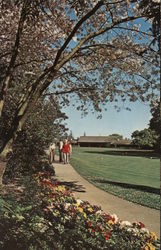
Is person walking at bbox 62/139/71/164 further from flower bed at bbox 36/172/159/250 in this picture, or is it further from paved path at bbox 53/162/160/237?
flower bed at bbox 36/172/159/250

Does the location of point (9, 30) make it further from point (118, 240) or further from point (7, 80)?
point (118, 240)

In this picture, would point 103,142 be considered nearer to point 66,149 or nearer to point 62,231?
point 66,149

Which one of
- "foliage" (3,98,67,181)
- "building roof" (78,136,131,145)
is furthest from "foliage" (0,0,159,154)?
"building roof" (78,136,131,145)

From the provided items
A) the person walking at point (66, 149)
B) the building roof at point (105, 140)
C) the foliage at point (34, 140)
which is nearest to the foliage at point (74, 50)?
the foliage at point (34, 140)

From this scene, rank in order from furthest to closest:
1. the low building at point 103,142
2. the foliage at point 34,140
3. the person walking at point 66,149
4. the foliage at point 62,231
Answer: the low building at point 103,142
the person walking at point 66,149
the foliage at point 34,140
the foliage at point 62,231

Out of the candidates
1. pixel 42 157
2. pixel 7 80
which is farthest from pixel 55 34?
pixel 42 157

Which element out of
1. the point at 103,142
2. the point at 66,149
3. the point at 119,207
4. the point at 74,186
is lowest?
the point at 119,207

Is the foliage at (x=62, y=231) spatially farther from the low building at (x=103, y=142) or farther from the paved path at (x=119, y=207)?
the low building at (x=103, y=142)

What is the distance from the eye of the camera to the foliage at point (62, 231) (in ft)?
11.5

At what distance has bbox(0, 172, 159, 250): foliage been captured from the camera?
351cm

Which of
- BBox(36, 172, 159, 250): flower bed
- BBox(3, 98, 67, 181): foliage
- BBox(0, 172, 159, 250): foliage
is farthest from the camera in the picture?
BBox(3, 98, 67, 181): foliage

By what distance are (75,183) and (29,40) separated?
21.8ft

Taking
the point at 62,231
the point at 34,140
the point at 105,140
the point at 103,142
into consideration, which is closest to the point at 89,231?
the point at 62,231

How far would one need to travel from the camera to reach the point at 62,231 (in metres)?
4.02
